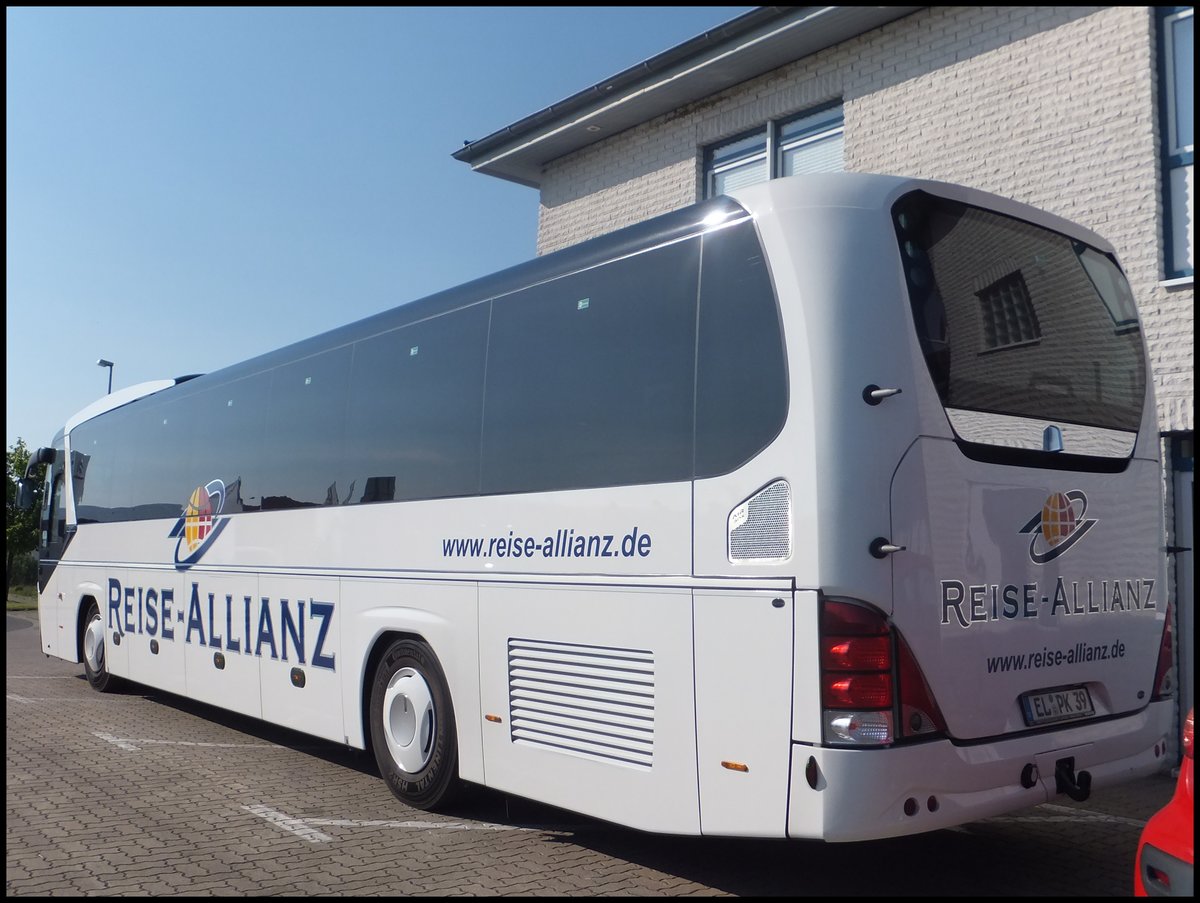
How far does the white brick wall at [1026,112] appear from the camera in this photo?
8.94m

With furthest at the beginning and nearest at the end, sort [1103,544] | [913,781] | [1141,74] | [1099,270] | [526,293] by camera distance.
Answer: [1141,74]
[526,293]
[1099,270]
[1103,544]
[913,781]

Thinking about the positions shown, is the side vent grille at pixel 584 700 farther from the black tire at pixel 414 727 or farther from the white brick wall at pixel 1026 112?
the white brick wall at pixel 1026 112

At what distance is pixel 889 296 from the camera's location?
193 inches

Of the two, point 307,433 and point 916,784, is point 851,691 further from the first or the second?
point 307,433

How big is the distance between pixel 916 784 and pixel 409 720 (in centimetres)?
360

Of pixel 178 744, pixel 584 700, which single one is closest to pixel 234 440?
pixel 178 744

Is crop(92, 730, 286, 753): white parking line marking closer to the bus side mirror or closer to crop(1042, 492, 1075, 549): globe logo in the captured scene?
the bus side mirror

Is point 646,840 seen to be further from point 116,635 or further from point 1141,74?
point 116,635

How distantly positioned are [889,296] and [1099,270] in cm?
187

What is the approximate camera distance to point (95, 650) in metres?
13.1

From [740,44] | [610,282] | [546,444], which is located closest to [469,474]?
[546,444]

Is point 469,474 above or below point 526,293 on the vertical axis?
below

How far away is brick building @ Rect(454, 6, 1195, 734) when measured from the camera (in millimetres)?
8984

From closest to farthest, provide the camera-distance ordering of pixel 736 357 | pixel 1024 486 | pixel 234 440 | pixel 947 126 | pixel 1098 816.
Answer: pixel 736 357
pixel 1024 486
pixel 1098 816
pixel 234 440
pixel 947 126
